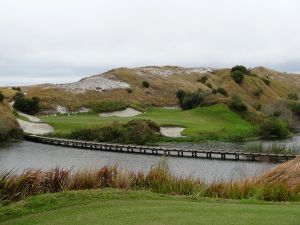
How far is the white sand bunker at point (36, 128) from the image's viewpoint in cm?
8062

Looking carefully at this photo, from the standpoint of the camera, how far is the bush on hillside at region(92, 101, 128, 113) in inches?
4008

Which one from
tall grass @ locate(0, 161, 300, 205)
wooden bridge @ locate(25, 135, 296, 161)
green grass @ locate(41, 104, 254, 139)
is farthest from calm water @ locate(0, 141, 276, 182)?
tall grass @ locate(0, 161, 300, 205)

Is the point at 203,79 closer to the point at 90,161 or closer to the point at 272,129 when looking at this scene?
the point at 272,129

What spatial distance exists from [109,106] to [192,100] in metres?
17.1

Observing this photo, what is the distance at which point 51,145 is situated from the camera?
70938 millimetres

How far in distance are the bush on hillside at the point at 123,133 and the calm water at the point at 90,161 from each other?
7566 millimetres

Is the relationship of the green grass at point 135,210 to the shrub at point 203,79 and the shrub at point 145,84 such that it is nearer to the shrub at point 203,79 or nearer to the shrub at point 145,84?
the shrub at point 145,84

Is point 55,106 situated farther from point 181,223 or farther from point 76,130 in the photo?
point 181,223

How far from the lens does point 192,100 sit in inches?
4158

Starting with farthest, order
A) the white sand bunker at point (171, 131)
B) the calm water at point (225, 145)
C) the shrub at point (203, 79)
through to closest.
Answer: the shrub at point (203, 79)
the white sand bunker at point (171, 131)
the calm water at point (225, 145)

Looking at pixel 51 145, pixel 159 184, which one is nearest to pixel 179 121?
pixel 51 145

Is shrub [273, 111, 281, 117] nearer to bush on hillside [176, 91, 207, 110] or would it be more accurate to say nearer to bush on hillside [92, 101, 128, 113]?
bush on hillside [176, 91, 207, 110]

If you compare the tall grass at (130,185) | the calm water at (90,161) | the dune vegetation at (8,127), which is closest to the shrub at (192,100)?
the dune vegetation at (8,127)

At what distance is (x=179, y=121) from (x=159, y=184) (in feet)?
228
